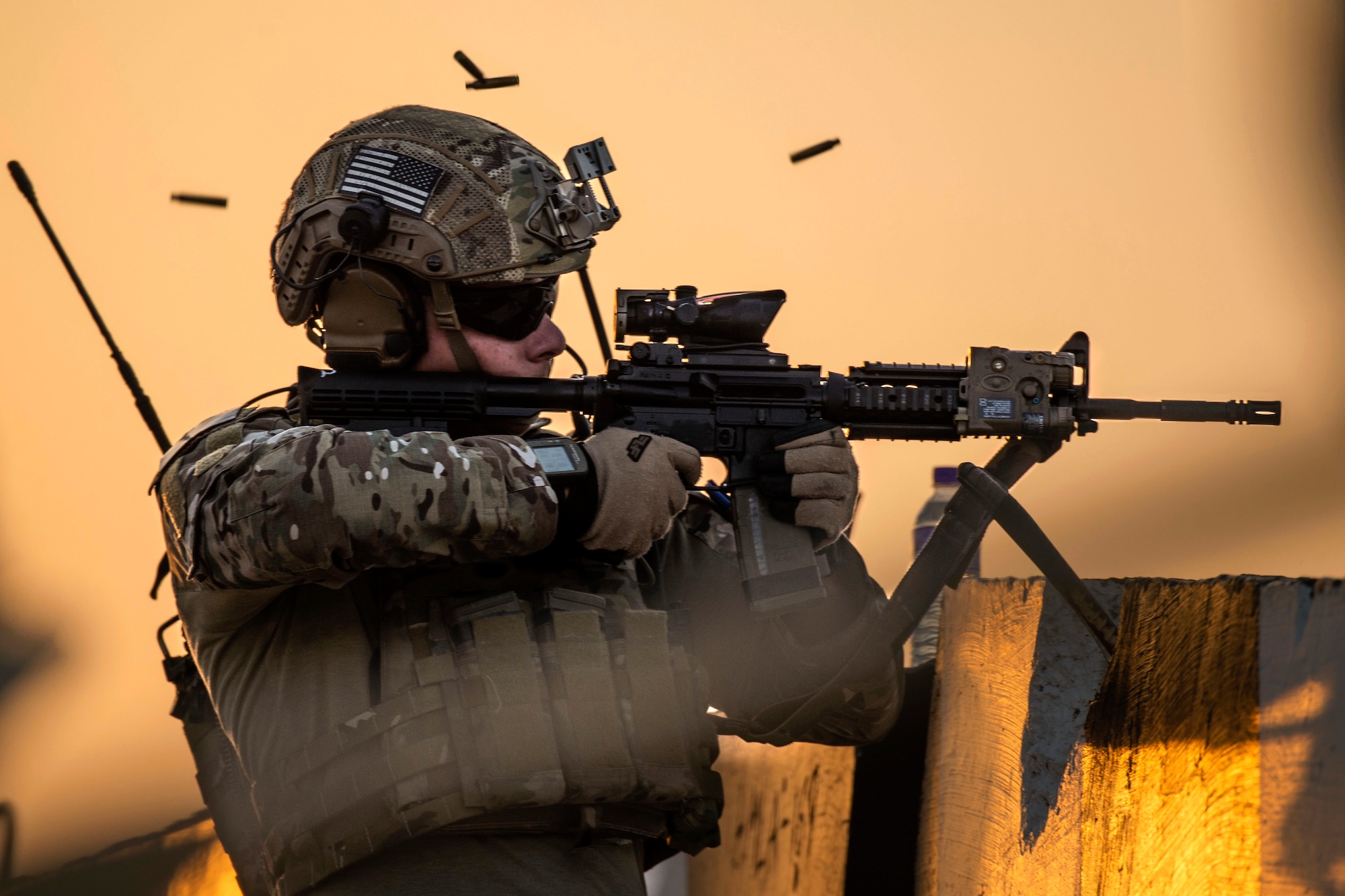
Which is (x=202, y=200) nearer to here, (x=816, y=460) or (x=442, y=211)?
(x=442, y=211)

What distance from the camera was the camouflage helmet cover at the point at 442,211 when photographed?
6.93 ft

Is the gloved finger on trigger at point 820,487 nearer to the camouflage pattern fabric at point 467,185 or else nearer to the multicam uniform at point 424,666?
the multicam uniform at point 424,666

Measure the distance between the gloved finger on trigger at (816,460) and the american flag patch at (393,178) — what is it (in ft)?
2.74

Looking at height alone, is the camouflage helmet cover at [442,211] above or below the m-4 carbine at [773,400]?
above

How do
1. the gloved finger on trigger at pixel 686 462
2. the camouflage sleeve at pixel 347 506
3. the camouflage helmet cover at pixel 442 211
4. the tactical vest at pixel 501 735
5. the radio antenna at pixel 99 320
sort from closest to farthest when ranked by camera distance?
the camouflage sleeve at pixel 347 506 < the tactical vest at pixel 501 735 < the gloved finger on trigger at pixel 686 462 < the camouflage helmet cover at pixel 442 211 < the radio antenna at pixel 99 320

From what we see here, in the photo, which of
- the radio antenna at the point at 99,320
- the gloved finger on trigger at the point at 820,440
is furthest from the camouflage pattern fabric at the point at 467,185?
the radio antenna at the point at 99,320

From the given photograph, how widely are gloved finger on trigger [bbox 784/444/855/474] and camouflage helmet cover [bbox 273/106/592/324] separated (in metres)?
0.57

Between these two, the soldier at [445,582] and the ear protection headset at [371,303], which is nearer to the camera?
the soldier at [445,582]

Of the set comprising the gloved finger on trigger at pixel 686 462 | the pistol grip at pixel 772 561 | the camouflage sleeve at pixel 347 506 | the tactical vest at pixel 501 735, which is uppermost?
the gloved finger on trigger at pixel 686 462

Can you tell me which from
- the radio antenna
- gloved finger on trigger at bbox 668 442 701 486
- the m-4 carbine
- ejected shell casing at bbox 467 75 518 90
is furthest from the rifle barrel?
the radio antenna

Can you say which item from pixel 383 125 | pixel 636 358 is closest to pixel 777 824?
pixel 636 358

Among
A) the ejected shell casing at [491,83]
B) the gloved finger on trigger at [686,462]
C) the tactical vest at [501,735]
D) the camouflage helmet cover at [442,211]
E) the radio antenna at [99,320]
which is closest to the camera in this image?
the tactical vest at [501,735]

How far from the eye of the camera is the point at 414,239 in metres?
2.11

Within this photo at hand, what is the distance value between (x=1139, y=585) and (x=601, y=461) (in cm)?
87
